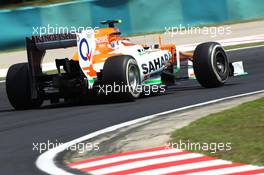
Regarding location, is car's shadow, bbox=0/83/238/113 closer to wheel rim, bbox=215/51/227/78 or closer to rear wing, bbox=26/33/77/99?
wheel rim, bbox=215/51/227/78

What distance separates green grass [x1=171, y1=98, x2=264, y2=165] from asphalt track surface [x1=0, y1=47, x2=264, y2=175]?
156cm

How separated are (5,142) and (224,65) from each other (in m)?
6.06

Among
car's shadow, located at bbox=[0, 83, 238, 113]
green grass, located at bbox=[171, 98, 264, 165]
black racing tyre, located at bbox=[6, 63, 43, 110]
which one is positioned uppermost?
black racing tyre, located at bbox=[6, 63, 43, 110]

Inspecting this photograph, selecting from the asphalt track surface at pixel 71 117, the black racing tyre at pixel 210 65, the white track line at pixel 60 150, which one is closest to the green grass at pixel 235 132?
the white track line at pixel 60 150

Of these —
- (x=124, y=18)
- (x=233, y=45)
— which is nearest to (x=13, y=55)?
(x=124, y=18)

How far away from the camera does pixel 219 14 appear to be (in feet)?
90.3

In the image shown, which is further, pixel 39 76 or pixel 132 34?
pixel 132 34

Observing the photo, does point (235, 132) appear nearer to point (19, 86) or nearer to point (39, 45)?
point (39, 45)

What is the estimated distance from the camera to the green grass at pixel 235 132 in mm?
7867

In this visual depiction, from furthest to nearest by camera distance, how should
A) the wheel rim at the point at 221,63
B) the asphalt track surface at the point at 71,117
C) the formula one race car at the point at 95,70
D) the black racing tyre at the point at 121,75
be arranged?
the wheel rim at the point at 221,63
the formula one race car at the point at 95,70
the black racing tyre at the point at 121,75
the asphalt track surface at the point at 71,117

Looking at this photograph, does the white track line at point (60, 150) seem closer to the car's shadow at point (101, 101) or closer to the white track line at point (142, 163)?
the white track line at point (142, 163)

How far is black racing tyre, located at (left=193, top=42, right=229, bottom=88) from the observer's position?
566 inches

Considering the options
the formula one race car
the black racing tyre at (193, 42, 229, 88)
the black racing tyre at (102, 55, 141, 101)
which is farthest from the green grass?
the black racing tyre at (193, 42, 229, 88)

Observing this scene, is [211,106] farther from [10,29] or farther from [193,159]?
[10,29]
